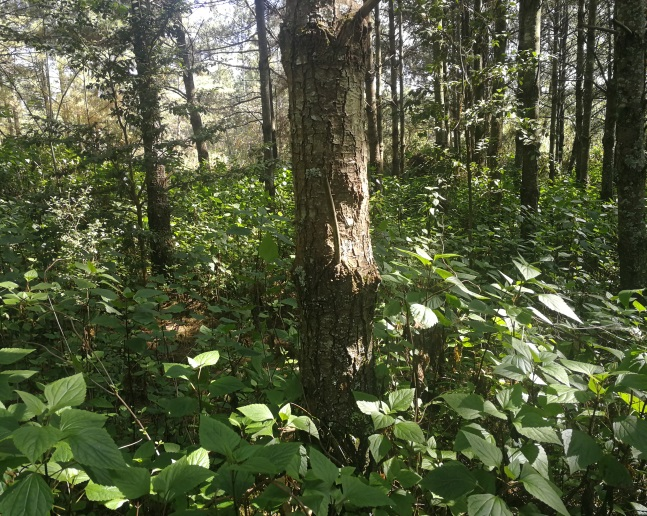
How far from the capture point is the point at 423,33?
16.1 feet

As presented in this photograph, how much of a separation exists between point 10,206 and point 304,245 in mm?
A: 5277

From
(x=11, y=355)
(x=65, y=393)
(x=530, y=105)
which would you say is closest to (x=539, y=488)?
(x=65, y=393)

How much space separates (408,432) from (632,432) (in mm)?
766

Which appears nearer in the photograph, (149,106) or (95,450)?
(95,450)

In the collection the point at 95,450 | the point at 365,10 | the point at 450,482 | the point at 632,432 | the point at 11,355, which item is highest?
the point at 365,10

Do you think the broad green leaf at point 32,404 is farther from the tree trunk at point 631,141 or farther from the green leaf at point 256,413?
the tree trunk at point 631,141

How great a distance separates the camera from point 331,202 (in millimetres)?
1872

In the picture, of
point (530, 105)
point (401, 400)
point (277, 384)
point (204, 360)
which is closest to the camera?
point (401, 400)

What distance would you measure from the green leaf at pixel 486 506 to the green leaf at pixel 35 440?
113 cm

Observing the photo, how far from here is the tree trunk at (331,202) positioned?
186 cm

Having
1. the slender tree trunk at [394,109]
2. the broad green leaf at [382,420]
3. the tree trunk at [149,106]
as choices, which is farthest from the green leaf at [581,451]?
the slender tree trunk at [394,109]

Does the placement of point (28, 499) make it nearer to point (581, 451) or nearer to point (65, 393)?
point (65, 393)

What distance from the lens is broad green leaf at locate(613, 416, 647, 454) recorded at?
4.29 ft

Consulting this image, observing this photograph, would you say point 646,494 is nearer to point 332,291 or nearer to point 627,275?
point 332,291
